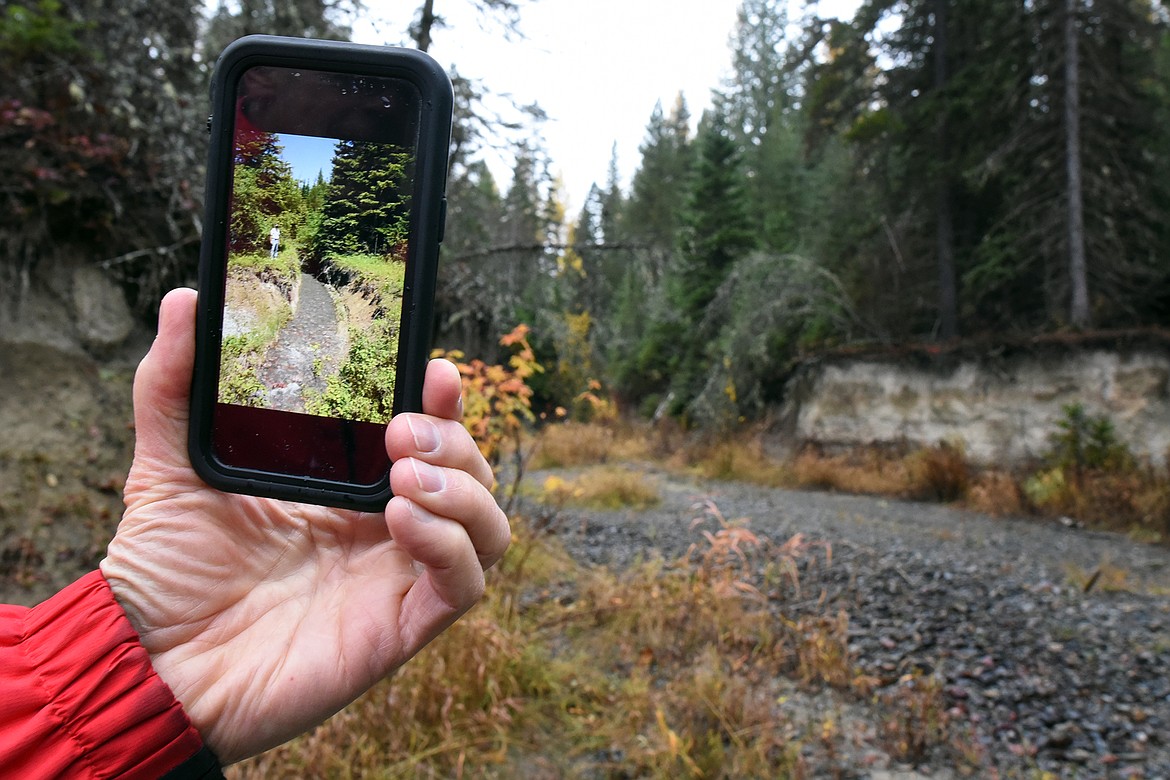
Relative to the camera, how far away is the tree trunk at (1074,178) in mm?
9648

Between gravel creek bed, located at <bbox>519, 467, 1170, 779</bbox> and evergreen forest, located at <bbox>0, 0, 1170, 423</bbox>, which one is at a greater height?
evergreen forest, located at <bbox>0, 0, 1170, 423</bbox>

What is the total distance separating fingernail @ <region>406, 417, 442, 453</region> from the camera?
3.01 ft

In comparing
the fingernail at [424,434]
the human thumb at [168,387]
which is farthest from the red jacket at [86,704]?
the fingernail at [424,434]

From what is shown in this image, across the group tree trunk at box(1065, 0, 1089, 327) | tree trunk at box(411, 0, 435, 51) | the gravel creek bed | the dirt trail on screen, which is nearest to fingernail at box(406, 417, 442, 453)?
the dirt trail on screen

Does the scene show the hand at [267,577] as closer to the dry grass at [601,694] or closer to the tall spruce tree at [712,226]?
the dry grass at [601,694]

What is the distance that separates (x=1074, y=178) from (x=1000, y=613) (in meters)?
8.16

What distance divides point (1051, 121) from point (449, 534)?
12.6 meters

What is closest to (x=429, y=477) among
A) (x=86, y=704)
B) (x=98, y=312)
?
(x=86, y=704)

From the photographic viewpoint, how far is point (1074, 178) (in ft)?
31.9

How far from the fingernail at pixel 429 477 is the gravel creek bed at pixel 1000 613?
2.58 m

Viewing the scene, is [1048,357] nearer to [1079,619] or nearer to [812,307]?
[812,307]

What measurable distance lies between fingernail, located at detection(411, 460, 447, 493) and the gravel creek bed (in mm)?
2575

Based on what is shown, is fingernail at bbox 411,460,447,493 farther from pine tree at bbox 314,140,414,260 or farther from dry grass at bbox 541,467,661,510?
dry grass at bbox 541,467,661,510

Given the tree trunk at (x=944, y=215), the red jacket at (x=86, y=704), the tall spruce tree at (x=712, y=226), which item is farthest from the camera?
the tall spruce tree at (x=712, y=226)
